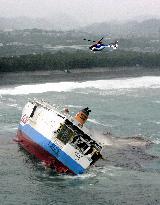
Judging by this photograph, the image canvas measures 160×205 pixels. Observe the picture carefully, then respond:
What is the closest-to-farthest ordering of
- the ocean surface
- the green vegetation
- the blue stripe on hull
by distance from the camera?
1. the ocean surface
2. the blue stripe on hull
3. the green vegetation

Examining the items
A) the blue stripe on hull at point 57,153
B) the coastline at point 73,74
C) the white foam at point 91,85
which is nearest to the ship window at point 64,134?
the blue stripe on hull at point 57,153

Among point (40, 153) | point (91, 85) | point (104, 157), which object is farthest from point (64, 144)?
point (91, 85)

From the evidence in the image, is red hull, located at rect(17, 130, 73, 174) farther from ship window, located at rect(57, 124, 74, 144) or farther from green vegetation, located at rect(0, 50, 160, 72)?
green vegetation, located at rect(0, 50, 160, 72)

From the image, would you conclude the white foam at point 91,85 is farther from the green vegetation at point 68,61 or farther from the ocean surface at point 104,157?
the green vegetation at point 68,61

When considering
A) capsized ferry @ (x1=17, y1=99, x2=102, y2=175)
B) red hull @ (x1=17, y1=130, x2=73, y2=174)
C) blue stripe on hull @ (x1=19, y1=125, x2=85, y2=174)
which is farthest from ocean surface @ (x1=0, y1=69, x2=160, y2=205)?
capsized ferry @ (x1=17, y1=99, x2=102, y2=175)

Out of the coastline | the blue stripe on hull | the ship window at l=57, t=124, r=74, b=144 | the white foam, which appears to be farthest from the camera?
the coastline

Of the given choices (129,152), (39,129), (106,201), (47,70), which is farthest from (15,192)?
(47,70)
